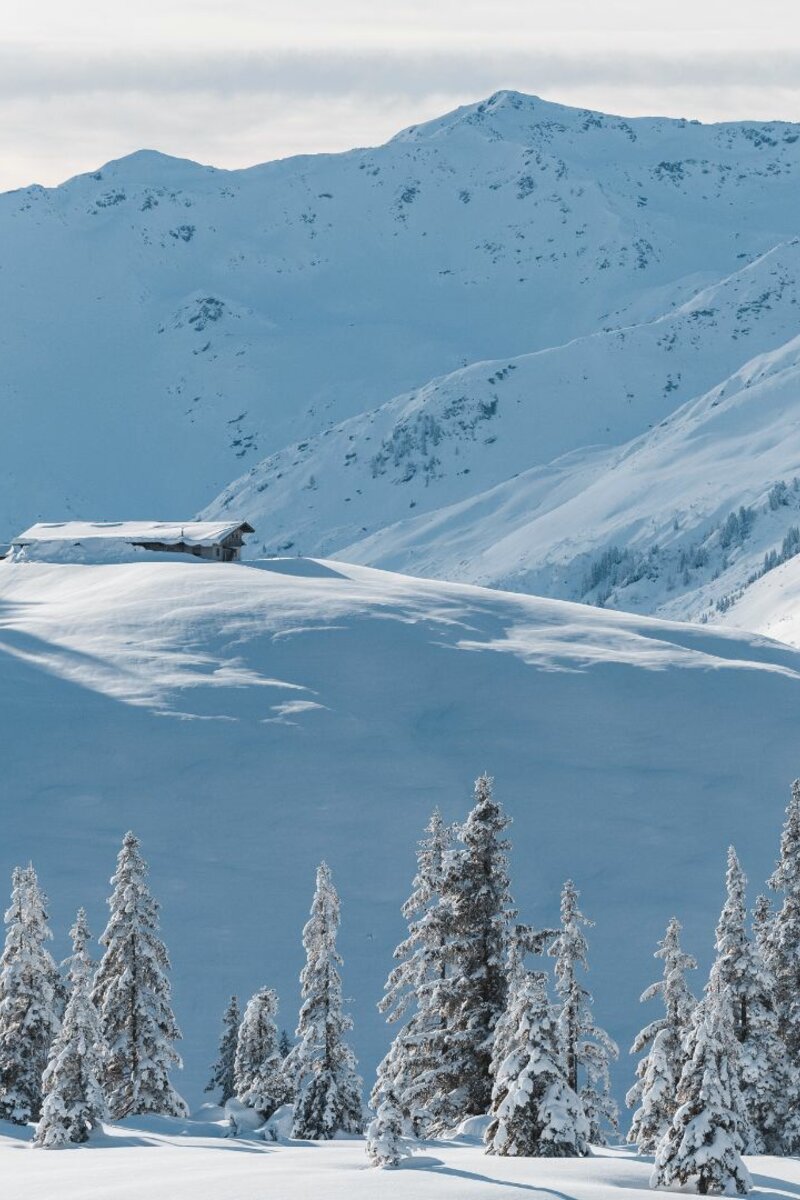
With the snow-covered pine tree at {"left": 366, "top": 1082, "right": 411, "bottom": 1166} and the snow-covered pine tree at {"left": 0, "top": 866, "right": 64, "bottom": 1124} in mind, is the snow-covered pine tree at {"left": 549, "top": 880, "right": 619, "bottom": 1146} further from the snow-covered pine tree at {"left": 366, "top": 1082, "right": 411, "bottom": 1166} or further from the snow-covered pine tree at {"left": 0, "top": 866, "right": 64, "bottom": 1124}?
the snow-covered pine tree at {"left": 0, "top": 866, "right": 64, "bottom": 1124}

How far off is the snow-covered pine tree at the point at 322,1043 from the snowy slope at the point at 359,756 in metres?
18.3

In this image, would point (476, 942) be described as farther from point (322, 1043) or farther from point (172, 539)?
point (172, 539)

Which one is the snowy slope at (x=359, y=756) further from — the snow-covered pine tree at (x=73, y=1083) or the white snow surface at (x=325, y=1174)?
the white snow surface at (x=325, y=1174)

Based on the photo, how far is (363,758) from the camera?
273 feet

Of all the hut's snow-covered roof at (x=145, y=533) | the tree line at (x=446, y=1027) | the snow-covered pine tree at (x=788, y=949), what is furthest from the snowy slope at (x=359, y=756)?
the snow-covered pine tree at (x=788, y=949)

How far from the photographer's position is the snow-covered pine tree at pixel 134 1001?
41250 mm

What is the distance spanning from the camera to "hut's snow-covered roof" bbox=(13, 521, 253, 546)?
126938mm

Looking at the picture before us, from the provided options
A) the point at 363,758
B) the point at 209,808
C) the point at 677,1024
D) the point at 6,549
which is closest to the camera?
the point at 677,1024

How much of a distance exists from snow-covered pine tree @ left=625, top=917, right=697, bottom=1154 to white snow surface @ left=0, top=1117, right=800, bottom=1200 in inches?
47.8

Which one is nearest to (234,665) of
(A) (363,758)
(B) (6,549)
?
(A) (363,758)

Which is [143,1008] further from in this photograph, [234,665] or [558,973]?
[234,665]

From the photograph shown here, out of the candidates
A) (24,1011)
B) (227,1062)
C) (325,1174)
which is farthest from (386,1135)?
(227,1062)

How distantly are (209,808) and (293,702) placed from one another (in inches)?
492

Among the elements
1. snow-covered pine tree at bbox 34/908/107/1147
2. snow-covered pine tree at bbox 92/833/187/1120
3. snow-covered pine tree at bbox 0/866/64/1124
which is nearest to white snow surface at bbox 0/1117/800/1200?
snow-covered pine tree at bbox 34/908/107/1147
